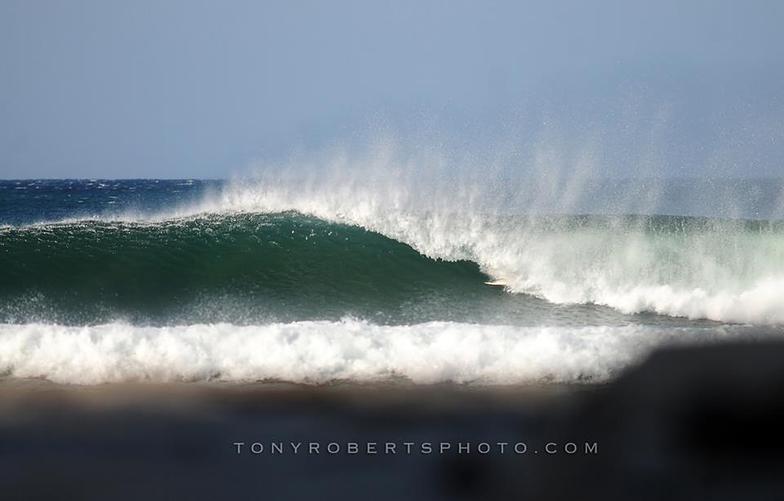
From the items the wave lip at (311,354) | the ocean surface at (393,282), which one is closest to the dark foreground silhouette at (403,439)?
the wave lip at (311,354)

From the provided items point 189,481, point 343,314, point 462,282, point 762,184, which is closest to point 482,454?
point 189,481

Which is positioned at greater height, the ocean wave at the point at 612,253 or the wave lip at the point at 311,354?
the ocean wave at the point at 612,253

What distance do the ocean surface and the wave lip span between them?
2cm

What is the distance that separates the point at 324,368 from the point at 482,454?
2.53 meters

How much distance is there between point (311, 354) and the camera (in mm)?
8102

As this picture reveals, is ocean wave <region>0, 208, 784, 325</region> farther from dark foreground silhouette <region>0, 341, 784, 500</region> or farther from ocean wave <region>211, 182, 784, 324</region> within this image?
dark foreground silhouette <region>0, 341, 784, 500</region>

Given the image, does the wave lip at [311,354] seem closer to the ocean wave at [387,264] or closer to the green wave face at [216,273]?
the green wave face at [216,273]

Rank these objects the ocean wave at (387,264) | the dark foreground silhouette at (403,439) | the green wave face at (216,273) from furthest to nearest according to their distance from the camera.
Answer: the ocean wave at (387,264) < the green wave face at (216,273) < the dark foreground silhouette at (403,439)

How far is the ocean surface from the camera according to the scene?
26.7 ft

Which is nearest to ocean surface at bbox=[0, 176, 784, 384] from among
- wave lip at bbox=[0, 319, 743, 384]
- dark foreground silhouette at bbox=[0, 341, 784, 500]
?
wave lip at bbox=[0, 319, 743, 384]

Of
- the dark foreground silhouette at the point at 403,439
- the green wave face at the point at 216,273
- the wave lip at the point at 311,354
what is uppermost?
the green wave face at the point at 216,273

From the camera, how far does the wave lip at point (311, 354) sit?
7914 mm

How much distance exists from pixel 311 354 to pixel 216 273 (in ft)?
15.6

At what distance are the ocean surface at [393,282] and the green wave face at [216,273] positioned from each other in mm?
42
